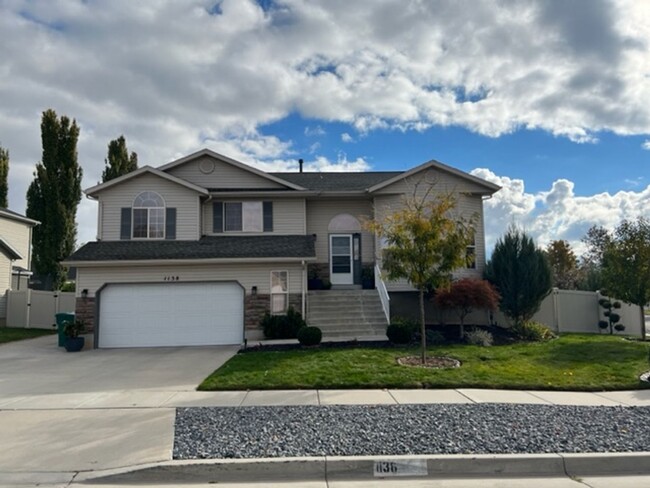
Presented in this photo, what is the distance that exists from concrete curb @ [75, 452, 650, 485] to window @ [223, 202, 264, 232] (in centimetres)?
1374

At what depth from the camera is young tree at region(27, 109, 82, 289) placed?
27031 millimetres

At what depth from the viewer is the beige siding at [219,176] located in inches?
749

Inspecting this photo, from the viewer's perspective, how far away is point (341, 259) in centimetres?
1925

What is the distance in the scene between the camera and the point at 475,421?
6500 mm

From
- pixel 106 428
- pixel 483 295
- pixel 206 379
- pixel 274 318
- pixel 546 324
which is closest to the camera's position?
pixel 106 428

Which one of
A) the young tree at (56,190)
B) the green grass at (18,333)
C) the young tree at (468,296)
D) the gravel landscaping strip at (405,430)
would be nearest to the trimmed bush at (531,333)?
the young tree at (468,296)

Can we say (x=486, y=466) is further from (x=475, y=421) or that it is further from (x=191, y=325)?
(x=191, y=325)

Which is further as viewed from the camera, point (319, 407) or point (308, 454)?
point (319, 407)

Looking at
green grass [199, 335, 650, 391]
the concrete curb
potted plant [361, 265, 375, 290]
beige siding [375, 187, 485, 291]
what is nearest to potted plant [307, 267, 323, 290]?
potted plant [361, 265, 375, 290]

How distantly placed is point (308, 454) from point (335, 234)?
1431cm

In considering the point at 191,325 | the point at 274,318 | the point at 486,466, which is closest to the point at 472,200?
the point at 274,318

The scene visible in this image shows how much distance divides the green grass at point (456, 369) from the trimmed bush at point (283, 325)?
2438 millimetres

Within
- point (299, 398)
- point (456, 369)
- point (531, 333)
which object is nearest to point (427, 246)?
point (456, 369)

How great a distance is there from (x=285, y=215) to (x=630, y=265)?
12.5 metres
